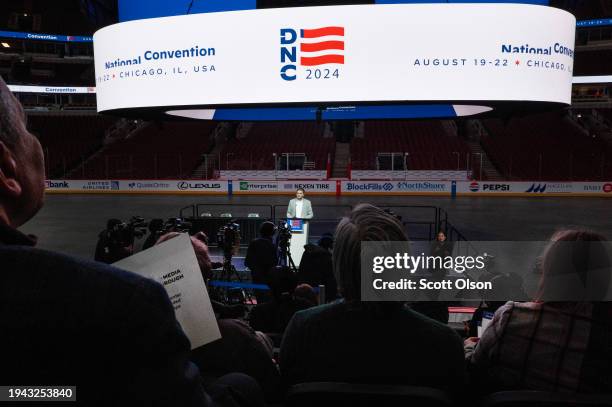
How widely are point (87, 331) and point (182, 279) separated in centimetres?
45

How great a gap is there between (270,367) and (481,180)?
23.6 meters

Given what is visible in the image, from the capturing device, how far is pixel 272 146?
2842 cm

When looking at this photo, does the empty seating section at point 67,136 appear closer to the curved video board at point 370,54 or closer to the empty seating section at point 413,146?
the empty seating section at point 413,146

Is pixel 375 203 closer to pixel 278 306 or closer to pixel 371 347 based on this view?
pixel 278 306

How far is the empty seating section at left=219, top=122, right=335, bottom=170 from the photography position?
1025 inches

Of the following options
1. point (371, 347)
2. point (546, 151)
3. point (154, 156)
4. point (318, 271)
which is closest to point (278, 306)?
point (318, 271)

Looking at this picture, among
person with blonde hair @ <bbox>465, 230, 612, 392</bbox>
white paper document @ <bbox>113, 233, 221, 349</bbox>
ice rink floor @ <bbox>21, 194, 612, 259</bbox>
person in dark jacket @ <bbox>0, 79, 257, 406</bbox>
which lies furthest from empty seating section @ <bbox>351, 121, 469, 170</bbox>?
person in dark jacket @ <bbox>0, 79, 257, 406</bbox>

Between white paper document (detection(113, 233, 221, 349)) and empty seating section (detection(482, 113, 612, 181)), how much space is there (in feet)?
78.4

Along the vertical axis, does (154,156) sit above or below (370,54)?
above

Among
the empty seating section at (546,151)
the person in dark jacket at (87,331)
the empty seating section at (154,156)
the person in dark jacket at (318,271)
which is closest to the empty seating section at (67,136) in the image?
the empty seating section at (154,156)

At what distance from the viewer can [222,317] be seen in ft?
6.66

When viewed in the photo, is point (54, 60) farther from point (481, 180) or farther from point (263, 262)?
point (263, 262)

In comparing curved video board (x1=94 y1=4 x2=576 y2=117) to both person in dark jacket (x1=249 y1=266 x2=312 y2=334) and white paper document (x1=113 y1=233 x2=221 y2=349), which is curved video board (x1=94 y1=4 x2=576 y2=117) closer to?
person in dark jacket (x1=249 y1=266 x2=312 y2=334)

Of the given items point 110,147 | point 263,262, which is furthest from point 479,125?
point 263,262
